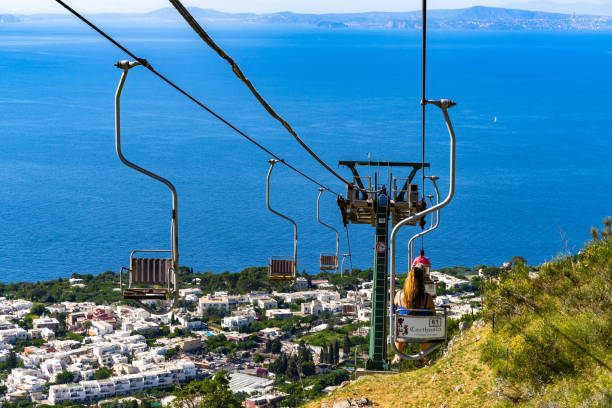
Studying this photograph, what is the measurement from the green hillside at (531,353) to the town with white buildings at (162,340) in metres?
22.7

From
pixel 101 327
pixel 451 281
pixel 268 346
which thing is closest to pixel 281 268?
pixel 268 346

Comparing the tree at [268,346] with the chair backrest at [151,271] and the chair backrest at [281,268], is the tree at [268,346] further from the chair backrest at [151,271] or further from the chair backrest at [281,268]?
the chair backrest at [151,271]

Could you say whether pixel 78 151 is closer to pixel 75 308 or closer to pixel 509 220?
pixel 75 308

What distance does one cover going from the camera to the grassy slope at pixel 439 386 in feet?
28.4

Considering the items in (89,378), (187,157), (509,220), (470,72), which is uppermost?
(470,72)

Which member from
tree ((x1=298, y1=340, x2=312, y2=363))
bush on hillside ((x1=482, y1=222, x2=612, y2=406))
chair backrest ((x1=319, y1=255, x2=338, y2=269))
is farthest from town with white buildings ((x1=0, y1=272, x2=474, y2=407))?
bush on hillside ((x1=482, y1=222, x2=612, y2=406))

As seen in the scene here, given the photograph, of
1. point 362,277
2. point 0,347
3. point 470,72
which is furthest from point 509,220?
point 470,72

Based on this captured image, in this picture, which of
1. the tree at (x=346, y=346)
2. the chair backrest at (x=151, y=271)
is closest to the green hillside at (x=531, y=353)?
the chair backrest at (x=151, y=271)

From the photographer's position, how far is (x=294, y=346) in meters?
44.3

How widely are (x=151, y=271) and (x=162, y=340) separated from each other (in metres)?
44.4

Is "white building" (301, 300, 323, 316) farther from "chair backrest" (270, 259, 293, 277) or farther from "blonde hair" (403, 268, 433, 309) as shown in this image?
"blonde hair" (403, 268, 433, 309)

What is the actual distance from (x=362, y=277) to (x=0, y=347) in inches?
1111

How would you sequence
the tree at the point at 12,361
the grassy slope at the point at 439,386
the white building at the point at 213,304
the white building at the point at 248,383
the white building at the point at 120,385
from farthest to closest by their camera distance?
the white building at the point at 213,304, the tree at the point at 12,361, the white building at the point at 120,385, the white building at the point at 248,383, the grassy slope at the point at 439,386

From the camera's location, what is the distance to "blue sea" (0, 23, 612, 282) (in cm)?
6975
